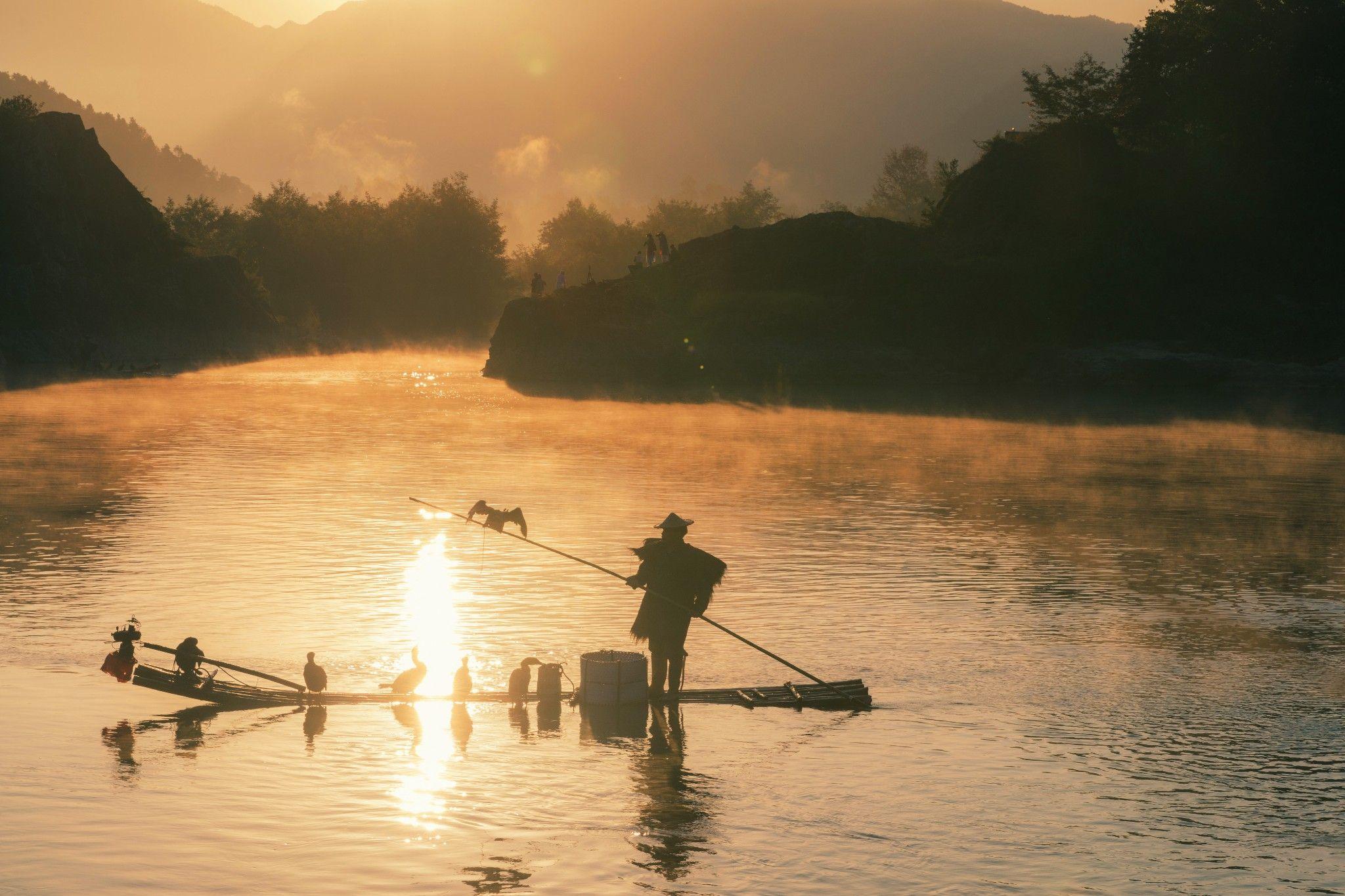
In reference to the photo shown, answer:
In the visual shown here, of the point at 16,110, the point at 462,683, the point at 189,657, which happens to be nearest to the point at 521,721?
the point at 462,683

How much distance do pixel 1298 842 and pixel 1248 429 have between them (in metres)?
35.6

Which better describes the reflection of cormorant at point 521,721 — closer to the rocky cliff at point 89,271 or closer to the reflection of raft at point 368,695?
the reflection of raft at point 368,695

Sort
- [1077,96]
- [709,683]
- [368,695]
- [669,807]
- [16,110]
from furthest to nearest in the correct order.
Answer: [1077,96]
[16,110]
[709,683]
[368,695]
[669,807]

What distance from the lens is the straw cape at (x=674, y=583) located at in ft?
45.0

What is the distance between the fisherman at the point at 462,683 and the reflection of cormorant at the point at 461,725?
0.35 feet

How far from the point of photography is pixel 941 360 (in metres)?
66.2

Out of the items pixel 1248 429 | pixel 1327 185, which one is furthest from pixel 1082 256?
pixel 1248 429

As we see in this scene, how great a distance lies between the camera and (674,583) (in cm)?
1373

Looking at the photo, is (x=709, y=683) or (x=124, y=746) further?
(x=709, y=683)

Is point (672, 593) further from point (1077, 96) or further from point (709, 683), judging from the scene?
point (1077, 96)

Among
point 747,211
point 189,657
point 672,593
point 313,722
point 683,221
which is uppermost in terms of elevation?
point 747,211

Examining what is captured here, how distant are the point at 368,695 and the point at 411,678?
0.42 metres

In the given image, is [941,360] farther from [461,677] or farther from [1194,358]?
[461,677]

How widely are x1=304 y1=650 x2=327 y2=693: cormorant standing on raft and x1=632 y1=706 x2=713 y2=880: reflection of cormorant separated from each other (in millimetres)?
3069
